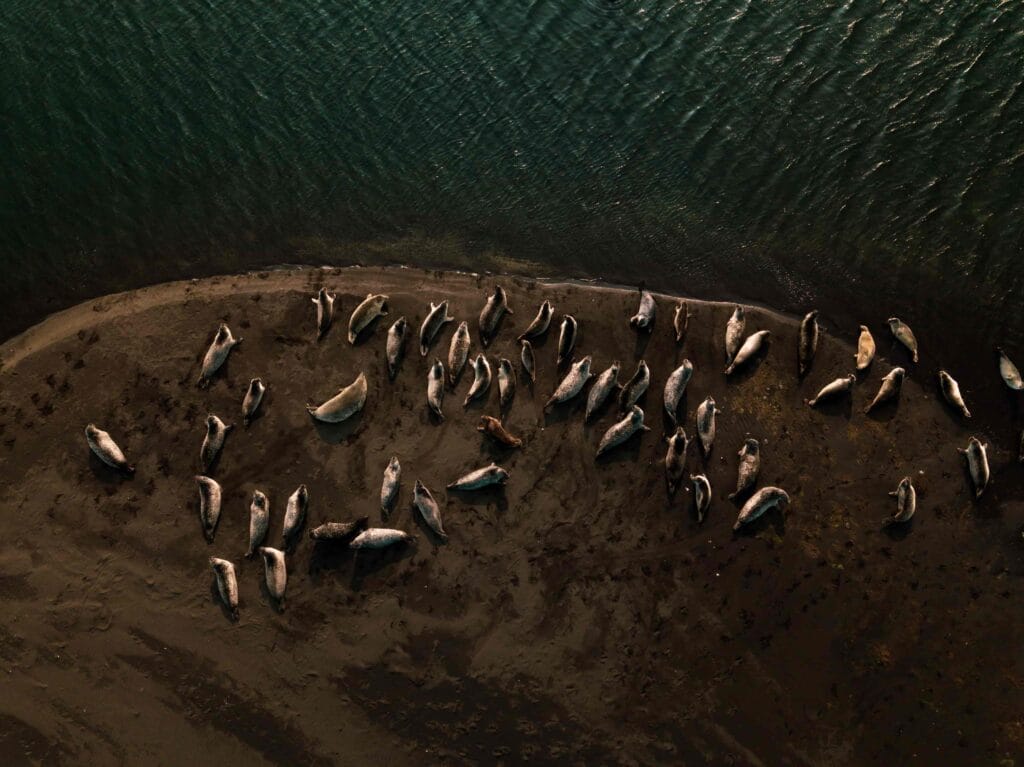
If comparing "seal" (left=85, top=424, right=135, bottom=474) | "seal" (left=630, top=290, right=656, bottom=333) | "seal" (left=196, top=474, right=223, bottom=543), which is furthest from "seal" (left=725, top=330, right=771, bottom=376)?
"seal" (left=85, top=424, right=135, bottom=474)

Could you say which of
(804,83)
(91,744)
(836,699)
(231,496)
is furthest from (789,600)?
(804,83)

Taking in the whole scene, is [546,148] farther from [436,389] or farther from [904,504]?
[904,504]

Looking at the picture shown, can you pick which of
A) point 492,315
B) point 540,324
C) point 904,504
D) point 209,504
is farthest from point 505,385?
point 904,504

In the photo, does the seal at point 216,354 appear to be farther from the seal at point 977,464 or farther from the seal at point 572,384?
the seal at point 977,464

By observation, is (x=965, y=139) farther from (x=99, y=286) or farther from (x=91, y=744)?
(x=91, y=744)

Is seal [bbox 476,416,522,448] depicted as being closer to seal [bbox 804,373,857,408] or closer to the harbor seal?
the harbor seal

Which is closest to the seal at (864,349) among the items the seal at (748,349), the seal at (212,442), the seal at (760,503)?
the seal at (748,349)
